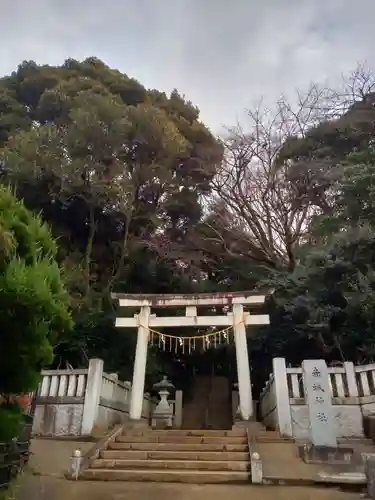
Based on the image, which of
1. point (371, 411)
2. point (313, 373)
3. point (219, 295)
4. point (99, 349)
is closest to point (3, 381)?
point (313, 373)

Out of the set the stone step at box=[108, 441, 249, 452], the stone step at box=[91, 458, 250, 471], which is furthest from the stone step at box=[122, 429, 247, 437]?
the stone step at box=[91, 458, 250, 471]

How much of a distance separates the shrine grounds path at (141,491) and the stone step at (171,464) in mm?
623

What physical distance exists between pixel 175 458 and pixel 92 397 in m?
2.71

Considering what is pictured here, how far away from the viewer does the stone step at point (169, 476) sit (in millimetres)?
5980

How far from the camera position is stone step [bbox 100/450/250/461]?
684 cm

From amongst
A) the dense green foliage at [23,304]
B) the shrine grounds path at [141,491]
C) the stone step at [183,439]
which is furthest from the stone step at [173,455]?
the dense green foliage at [23,304]

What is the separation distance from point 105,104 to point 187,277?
750 cm

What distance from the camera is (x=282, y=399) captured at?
845 centimetres

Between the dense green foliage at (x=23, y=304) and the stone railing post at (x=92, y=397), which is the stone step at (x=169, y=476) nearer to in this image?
the stone railing post at (x=92, y=397)

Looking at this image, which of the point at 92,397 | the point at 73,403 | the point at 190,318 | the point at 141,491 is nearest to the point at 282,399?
the point at 190,318

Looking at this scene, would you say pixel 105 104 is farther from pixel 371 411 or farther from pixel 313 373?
pixel 371 411

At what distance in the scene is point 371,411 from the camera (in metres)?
7.92

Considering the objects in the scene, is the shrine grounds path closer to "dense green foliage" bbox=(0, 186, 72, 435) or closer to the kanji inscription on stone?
the kanji inscription on stone

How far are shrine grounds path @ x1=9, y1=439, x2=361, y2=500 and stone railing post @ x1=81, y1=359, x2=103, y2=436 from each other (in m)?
2.40
